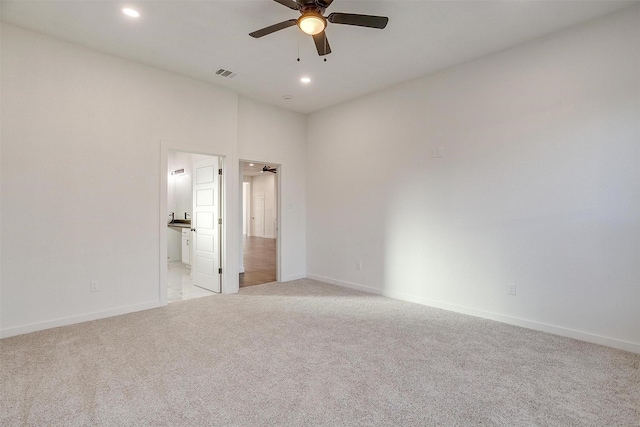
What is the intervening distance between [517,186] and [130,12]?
14.1 feet

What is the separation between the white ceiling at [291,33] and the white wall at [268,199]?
29.7ft

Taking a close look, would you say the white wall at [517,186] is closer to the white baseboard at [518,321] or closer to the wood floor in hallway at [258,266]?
the white baseboard at [518,321]

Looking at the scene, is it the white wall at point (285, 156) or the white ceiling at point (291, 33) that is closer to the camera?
the white ceiling at point (291, 33)

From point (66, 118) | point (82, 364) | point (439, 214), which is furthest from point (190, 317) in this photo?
point (439, 214)

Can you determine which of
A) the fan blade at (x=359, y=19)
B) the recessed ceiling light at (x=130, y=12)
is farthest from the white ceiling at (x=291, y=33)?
the fan blade at (x=359, y=19)

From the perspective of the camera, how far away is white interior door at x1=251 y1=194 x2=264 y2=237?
14039 millimetres

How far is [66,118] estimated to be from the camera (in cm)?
346

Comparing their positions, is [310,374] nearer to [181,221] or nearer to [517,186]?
[517,186]

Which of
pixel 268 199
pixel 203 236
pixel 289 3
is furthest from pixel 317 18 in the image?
pixel 268 199

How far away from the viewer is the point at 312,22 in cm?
245

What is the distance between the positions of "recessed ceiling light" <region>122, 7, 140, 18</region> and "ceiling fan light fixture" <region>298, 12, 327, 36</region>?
5.47 feet

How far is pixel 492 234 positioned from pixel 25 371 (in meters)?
4.61

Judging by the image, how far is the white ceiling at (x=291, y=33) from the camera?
2875 millimetres

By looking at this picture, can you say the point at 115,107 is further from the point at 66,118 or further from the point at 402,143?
the point at 402,143
